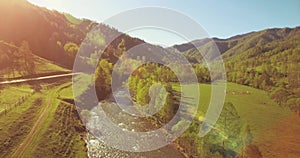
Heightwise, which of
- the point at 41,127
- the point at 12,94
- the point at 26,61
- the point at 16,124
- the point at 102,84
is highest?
the point at 26,61

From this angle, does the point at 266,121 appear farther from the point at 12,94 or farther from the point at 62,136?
the point at 12,94

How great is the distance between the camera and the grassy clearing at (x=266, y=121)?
56.5m

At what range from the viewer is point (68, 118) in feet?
186

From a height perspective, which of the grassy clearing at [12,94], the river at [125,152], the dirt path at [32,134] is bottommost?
the river at [125,152]

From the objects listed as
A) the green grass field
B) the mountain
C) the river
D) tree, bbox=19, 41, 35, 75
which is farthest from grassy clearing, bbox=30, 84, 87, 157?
the mountain

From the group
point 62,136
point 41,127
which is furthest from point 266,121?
point 41,127

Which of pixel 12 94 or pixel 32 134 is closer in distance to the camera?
pixel 32 134

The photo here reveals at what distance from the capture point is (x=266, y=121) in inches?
3083

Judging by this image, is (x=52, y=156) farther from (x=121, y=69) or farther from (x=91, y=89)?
(x=121, y=69)

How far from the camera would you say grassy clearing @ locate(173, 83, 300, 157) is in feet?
185

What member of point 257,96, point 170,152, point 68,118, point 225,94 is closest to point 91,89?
point 68,118

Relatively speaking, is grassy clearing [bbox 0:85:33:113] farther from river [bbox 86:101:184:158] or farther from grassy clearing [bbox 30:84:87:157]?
river [bbox 86:101:184:158]

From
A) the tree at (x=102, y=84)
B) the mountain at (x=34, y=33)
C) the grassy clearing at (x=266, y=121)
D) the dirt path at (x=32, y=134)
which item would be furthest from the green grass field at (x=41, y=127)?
the mountain at (x=34, y=33)

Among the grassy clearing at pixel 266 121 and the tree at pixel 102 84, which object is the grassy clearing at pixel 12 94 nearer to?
the tree at pixel 102 84
